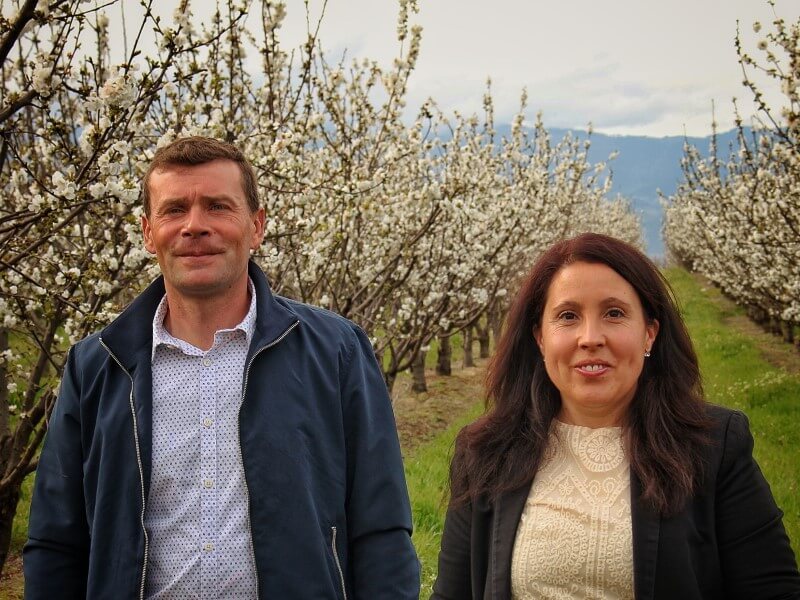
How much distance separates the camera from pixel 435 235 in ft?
27.4

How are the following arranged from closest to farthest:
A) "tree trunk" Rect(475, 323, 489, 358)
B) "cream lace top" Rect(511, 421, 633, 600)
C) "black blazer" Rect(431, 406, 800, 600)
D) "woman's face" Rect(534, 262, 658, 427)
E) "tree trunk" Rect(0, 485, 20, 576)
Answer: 1. "black blazer" Rect(431, 406, 800, 600)
2. "cream lace top" Rect(511, 421, 633, 600)
3. "woman's face" Rect(534, 262, 658, 427)
4. "tree trunk" Rect(0, 485, 20, 576)
5. "tree trunk" Rect(475, 323, 489, 358)

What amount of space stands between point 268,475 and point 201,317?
18.4 inches

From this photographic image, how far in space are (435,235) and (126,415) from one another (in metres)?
6.51

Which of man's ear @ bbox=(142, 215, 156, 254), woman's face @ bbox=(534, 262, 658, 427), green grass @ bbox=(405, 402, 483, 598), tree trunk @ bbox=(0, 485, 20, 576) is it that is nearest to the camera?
woman's face @ bbox=(534, 262, 658, 427)

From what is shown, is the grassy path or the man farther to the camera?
the grassy path

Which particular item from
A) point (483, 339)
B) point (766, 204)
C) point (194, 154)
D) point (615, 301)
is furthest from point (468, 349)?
point (194, 154)

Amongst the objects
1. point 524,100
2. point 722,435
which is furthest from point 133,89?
point 524,100

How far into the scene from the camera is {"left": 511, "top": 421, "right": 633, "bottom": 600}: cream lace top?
1.90m

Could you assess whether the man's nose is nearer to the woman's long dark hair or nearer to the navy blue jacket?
the navy blue jacket

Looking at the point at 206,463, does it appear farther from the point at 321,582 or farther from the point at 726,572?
the point at 726,572

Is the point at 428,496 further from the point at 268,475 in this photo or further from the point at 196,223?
the point at 196,223

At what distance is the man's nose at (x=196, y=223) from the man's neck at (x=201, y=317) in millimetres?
175

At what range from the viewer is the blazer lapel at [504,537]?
1985 millimetres

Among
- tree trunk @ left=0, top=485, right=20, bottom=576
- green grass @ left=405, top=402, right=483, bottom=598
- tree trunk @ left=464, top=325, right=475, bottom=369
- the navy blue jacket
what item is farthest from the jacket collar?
tree trunk @ left=464, top=325, right=475, bottom=369
